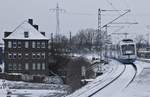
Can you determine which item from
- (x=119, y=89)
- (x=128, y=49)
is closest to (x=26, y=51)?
(x=128, y=49)

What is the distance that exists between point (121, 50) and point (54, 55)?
39.1 meters

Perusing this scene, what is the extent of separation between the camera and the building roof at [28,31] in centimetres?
9062

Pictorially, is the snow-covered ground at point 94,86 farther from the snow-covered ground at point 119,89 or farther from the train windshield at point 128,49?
the train windshield at point 128,49

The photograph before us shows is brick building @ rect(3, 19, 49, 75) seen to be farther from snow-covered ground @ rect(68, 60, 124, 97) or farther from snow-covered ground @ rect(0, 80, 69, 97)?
snow-covered ground @ rect(68, 60, 124, 97)

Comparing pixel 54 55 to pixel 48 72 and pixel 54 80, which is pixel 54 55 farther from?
pixel 54 80

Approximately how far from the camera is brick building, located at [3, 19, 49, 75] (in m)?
89.1

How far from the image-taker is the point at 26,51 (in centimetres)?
9050

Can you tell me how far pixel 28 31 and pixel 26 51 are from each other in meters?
4.54

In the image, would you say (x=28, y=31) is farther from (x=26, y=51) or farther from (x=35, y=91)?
(x=35, y=91)

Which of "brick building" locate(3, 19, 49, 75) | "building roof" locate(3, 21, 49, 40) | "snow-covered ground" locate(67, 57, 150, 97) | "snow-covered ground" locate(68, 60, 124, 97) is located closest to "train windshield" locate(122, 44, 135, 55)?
"snow-covered ground" locate(68, 60, 124, 97)

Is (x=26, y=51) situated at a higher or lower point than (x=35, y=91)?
higher

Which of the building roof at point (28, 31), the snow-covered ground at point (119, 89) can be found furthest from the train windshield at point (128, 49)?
A: the building roof at point (28, 31)

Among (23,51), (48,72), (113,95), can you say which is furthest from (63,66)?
(113,95)

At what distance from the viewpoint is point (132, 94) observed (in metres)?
19.2
